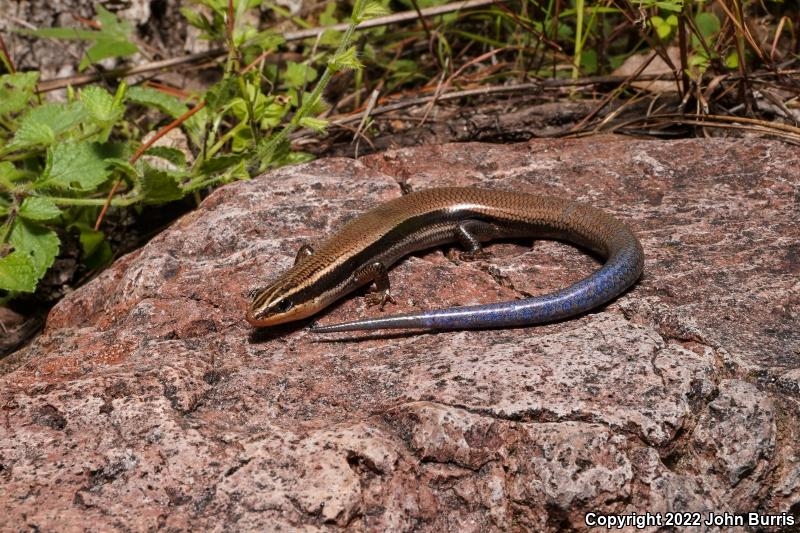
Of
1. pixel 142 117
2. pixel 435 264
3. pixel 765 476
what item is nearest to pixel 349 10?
pixel 142 117

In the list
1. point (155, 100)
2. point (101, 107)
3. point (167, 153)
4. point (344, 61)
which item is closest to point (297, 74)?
point (155, 100)

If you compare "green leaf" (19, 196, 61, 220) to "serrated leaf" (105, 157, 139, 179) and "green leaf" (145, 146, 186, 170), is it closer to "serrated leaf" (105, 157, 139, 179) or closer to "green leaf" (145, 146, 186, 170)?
"serrated leaf" (105, 157, 139, 179)

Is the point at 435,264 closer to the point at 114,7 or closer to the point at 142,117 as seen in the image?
the point at 142,117

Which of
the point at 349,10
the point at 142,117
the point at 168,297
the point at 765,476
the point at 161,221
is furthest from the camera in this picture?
the point at 349,10

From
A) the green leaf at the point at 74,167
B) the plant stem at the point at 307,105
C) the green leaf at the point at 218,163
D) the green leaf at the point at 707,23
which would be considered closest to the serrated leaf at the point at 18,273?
the green leaf at the point at 74,167

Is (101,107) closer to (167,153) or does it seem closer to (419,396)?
(167,153)

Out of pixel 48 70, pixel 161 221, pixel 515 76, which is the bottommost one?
pixel 161 221

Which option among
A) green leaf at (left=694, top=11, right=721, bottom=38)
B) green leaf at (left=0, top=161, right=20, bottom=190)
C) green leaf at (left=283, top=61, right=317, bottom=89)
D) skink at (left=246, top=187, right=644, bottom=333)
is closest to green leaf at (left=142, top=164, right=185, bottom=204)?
green leaf at (left=0, top=161, right=20, bottom=190)
